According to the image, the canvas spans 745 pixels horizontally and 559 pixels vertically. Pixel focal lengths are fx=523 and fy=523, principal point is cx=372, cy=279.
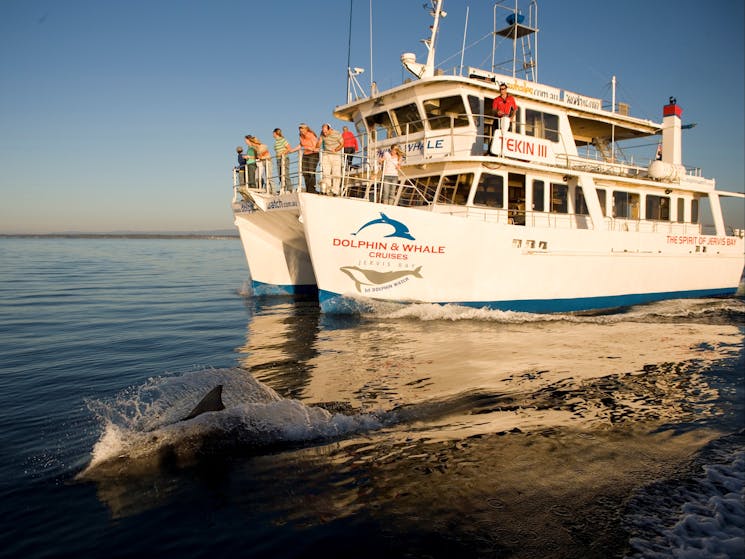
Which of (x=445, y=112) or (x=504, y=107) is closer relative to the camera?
(x=504, y=107)

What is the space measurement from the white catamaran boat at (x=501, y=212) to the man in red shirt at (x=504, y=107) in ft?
1.15

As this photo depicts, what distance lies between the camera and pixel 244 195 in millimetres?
14008

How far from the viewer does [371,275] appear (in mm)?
11445

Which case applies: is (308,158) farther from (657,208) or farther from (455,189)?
(657,208)

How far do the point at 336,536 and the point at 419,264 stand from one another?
8429 mm

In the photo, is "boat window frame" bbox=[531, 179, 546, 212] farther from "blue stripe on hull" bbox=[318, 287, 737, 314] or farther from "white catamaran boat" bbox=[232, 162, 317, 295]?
"white catamaran boat" bbox=[232, 162, 317, 295]

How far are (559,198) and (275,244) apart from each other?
8.09 metres

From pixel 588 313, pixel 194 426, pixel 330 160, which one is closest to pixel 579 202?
pixel 588 313

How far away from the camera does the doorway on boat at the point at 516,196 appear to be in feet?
44.5

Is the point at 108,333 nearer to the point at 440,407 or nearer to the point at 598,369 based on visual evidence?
the point at 440,407

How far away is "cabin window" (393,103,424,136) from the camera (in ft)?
45.3

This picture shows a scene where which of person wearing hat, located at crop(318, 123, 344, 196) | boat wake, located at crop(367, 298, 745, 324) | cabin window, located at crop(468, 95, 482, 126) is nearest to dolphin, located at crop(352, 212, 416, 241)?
person wearing hat, located at crop(318, 123, 344, 196)

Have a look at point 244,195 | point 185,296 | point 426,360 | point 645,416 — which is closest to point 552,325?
point 426,360

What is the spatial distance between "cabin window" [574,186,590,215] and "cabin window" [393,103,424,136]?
4769 mm
